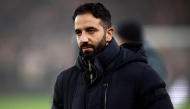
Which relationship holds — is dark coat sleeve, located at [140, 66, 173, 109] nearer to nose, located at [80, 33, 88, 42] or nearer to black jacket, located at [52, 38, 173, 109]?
black jacket, located at [52, 38, 173, 109]

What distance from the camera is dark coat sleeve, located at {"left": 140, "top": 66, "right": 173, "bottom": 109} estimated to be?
114cm

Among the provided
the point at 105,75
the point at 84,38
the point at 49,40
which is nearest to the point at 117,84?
the point at 105,75

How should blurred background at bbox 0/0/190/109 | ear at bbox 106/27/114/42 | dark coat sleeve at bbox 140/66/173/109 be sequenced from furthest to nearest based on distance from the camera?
blurred background at bbox 0/0/190/109 < ear at bbox 106/27/114/42 < dark coat sleeve at bbox 140/66/173/109

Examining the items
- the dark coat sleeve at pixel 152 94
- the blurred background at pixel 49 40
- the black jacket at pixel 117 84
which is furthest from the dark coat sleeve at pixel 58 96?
the blurred background at pixel 49 40

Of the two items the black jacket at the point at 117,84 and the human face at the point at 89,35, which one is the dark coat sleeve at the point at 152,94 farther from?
the human face at the point at 89,35

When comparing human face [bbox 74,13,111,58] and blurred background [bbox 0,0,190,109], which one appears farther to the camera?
blurred background [bbox 0,0,190,109]

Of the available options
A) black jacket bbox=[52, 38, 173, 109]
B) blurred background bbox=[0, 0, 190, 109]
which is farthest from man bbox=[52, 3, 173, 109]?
blurred background bbox=[0, 0, 190, 109]

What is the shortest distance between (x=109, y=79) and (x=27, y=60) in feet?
11.6

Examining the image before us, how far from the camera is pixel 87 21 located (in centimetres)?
120

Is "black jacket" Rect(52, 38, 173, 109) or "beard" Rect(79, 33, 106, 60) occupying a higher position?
"beard" Rect(79, 33, 106, 60)

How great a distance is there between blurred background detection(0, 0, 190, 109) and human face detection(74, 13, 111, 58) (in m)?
3.00

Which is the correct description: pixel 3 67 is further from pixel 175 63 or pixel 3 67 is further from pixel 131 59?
pixel 131 59

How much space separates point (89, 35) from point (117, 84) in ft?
0.57

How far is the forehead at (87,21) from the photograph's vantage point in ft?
3.93
